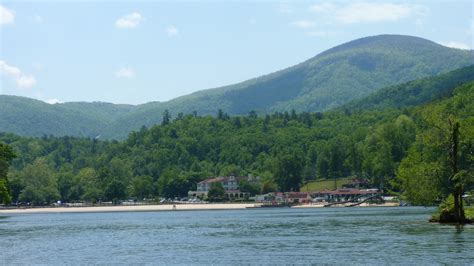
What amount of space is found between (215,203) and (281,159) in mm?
19950

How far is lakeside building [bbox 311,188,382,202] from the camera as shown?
176450 millimetres

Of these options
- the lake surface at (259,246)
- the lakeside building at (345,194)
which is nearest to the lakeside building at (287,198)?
the lakeside building at (345,194)

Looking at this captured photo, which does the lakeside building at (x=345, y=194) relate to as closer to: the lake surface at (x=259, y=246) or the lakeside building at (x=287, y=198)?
the lakeside building at (x=287, y=198)

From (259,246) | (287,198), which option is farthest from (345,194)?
(259,246)

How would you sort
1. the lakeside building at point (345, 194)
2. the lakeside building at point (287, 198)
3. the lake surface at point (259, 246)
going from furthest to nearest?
1. the lakeside building at point (287, 198)
2. the lakeside building at point (345, 194)
3. the lake surface at point (259, 246)

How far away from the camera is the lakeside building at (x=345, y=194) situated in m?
176

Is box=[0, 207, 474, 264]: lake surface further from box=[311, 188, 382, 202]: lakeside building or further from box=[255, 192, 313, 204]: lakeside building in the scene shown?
box=[255, 192, 313, 204]: lakeside building

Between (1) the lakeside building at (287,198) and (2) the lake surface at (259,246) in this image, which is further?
(1) the lakeside building at (287,198)

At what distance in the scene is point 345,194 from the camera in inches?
7146

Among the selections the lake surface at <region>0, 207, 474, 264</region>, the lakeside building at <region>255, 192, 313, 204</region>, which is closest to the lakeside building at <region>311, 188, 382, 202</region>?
the lakeside building at <region>255, 192, 313, 204</region>

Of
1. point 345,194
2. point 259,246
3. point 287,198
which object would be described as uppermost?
point 345,194

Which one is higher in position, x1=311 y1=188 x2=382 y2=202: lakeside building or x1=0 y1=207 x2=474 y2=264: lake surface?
x1=311 y1=188 x2=382 y2=202: lakeside building

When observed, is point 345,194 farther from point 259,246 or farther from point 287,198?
point 259,246

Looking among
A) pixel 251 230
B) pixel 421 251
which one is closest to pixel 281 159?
pixel 251 230
